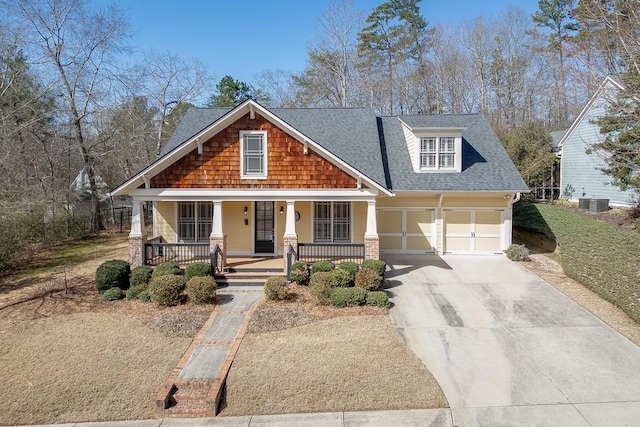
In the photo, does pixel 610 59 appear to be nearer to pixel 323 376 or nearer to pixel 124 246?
pixel 323 376

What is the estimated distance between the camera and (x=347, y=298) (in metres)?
10.7

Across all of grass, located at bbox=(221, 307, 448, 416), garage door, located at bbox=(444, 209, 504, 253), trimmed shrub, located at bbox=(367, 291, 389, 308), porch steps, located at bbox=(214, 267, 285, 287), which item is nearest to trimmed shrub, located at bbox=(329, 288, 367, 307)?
trimmed shrub, located at bbox=(367, 291, 389, 308)

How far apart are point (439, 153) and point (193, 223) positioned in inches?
420

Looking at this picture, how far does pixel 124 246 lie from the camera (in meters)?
20.2

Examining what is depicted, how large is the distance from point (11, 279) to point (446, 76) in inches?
1378

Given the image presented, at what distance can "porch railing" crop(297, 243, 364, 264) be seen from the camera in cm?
1397

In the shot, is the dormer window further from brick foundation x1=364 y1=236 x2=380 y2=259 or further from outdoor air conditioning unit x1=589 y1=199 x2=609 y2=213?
outdoor air conditioning unit x1=589 y1=199 x2=609 y2=213

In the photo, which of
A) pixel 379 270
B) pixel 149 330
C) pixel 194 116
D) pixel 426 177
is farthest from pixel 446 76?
pixel 149 330

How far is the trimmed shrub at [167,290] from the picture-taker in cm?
1073

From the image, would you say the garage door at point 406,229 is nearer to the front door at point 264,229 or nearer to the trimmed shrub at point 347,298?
the front door at point 264,229

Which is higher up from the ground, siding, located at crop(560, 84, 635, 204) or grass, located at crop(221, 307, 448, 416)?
siding, located at crop(560, 84, 635, 204)

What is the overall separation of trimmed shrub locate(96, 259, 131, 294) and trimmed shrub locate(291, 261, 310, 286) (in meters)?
5.12

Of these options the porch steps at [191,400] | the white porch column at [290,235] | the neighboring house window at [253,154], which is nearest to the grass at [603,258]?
the white porch column at [290,235]

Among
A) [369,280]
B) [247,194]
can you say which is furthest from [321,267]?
[247,194]
